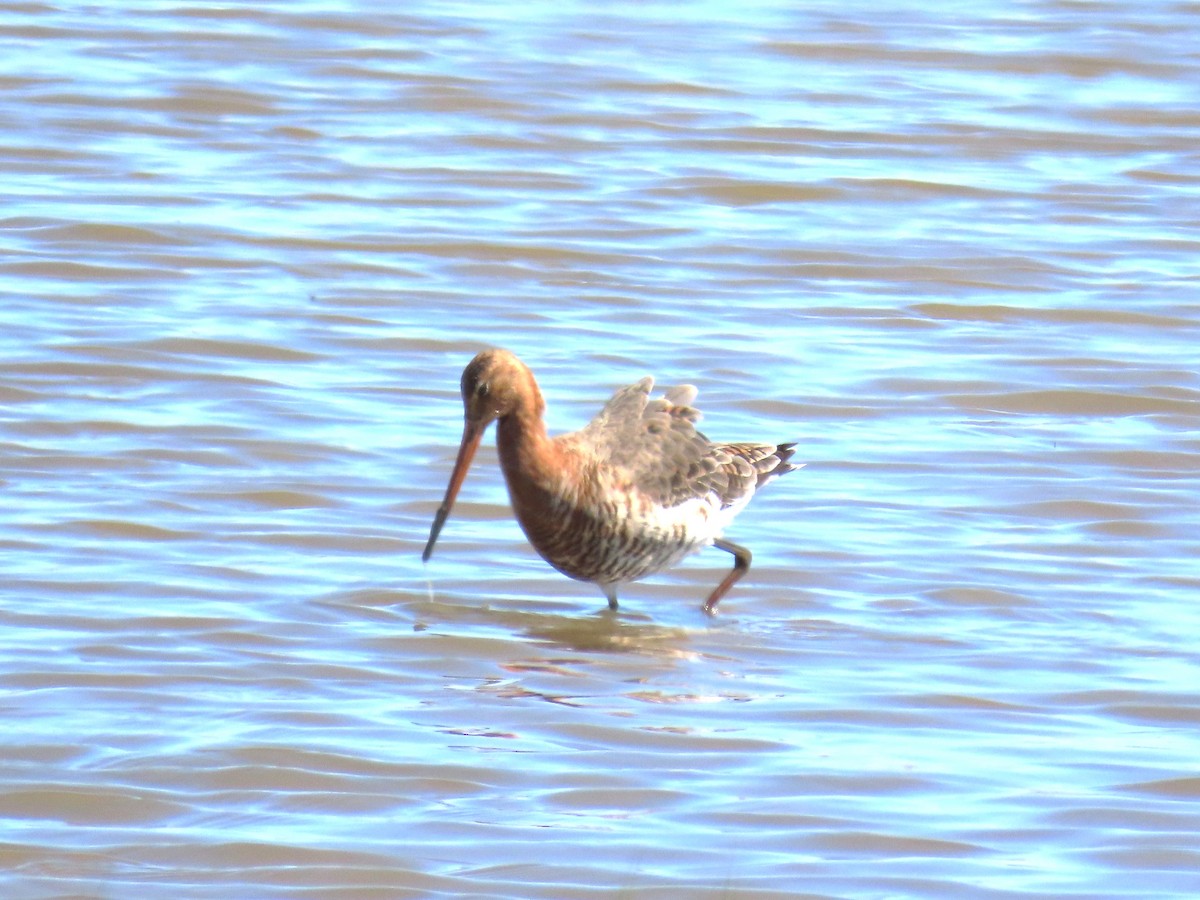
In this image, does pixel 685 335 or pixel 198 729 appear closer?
pixel 198 729

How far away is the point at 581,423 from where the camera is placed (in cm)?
973

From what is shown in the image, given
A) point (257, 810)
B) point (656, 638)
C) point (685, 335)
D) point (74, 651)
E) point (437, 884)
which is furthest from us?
point (685, 335)

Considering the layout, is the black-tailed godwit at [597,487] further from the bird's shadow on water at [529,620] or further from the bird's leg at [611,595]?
the bird's shadow on water at [529,620]

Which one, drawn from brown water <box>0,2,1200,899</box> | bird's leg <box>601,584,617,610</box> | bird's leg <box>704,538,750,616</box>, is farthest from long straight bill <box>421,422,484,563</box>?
bird's leg <box>704,538,750,616</box>

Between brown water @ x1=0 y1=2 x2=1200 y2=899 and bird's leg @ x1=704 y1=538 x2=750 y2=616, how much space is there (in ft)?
0.26

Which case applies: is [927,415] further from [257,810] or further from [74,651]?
[257,810]

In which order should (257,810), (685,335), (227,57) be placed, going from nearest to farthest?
1. (257,810)
2. (685,335)
3. (227,57)

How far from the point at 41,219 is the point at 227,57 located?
379cm

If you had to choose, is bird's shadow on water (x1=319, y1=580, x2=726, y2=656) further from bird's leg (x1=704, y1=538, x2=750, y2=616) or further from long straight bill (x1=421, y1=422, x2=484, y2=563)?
long straight bill (x1=421, y1=422, x2=484, y2=563)

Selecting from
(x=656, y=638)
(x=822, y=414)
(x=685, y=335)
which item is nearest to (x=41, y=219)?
(x=685, y=335)

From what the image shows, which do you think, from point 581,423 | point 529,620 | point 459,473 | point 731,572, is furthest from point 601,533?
point 581,423

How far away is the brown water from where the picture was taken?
590 centimetres

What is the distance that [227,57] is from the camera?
52.0ft

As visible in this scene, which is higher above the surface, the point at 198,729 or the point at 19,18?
the point at 19,18
